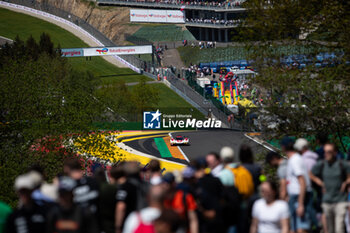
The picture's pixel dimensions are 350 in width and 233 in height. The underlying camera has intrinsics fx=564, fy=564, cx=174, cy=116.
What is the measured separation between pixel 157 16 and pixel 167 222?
102365 mm

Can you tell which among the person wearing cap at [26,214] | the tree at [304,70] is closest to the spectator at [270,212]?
the person wearing cap at [26,214]

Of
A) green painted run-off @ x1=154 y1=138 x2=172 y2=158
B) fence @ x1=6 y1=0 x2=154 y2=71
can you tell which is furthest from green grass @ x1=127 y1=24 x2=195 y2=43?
green painted run-off @ x1=154 y1=138 x2=172 y2=158

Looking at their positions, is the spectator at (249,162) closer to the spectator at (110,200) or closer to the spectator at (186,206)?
the spectator at (186,206)

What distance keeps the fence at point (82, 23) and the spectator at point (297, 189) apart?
7692 centimetres

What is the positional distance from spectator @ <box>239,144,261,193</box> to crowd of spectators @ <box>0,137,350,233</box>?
0.7 inches

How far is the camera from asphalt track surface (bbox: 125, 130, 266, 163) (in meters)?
48.8

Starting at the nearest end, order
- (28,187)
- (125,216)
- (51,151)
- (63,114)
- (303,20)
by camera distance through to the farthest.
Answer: (28,187) → (125,216) → (303,20) → (51,151) → (63,114)

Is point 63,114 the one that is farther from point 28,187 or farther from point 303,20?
point 28,187

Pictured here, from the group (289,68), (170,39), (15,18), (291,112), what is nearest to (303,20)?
(289,68)

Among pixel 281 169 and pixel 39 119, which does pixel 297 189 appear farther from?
pixel 39 119

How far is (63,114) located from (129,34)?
6089cm

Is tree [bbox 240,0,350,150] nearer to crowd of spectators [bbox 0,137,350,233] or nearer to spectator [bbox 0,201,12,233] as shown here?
crowd of spectators [bbox 0,137,350,233]

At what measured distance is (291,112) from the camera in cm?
2402

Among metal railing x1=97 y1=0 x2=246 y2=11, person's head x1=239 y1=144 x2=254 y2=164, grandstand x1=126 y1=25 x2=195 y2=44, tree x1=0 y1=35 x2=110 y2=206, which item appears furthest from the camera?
metal railing x1=97 y1=0 x2=246 y2=11
